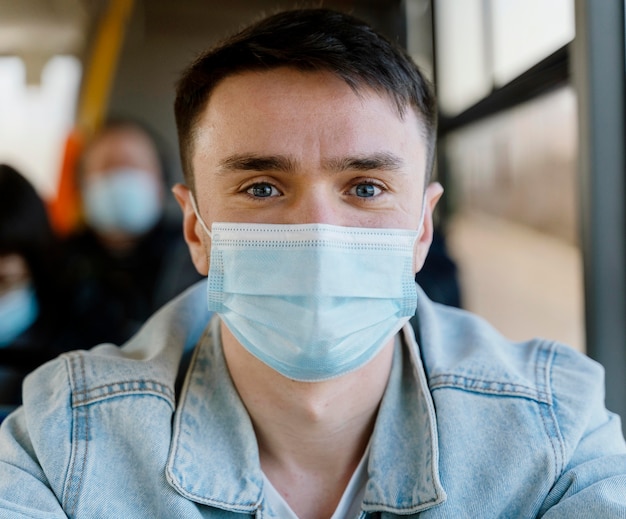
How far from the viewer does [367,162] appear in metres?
1.41

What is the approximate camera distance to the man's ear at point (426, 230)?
1548 millimetres

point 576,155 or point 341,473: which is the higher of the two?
point 576,155

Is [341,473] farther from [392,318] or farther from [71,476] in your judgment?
[71,476]

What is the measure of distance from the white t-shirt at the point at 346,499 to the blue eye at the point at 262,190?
557 millimetres

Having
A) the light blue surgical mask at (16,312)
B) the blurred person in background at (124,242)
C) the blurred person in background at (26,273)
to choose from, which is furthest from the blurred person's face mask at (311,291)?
the blurred person in background at (124,242)

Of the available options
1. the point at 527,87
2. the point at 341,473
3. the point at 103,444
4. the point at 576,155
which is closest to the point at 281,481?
the point at 341,473

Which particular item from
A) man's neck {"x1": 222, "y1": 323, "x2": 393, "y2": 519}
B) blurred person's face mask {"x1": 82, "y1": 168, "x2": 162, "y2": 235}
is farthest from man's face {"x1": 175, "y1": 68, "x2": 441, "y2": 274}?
blurred person's face mask {"x1": 82, "y1": 168, "x2": 162, "y2": 235}

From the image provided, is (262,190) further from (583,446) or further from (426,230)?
(583,446)

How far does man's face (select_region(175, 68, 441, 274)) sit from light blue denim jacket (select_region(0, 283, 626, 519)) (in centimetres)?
34

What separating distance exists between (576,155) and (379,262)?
81 centimetres

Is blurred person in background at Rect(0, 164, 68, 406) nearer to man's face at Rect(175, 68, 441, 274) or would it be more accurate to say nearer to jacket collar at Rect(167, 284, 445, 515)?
jacket collar at Rect(167, 284, 445, 515)

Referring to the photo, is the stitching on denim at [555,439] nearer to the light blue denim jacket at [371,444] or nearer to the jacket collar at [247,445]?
the light blue denim jacket at [371,444]

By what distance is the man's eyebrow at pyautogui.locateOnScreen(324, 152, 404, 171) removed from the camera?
1.39m

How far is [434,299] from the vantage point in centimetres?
317
